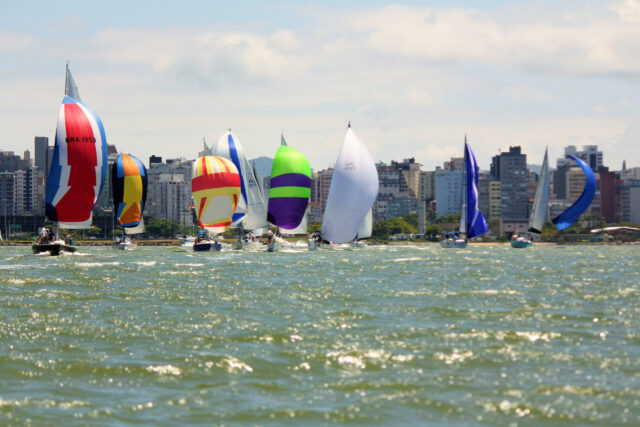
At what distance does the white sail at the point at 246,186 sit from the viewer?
268 feet

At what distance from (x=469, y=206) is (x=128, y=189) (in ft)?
110

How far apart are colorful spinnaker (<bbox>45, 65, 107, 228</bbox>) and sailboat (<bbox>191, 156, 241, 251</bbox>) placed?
56.0 feet

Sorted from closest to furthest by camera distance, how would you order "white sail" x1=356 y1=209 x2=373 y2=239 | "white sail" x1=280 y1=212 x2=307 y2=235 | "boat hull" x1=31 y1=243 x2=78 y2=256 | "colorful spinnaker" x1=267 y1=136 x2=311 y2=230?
"boat hull" x1=31 y1=243 x2=78 y2=256 → "colorful spinnaker" x1=267 y1=136 x2=311 y2=230 → "white sail" x1=280 y1=212 x2=307 y2=235 → "white sail" x1=356 y1=209 x2=373 y2=239

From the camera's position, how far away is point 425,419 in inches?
474

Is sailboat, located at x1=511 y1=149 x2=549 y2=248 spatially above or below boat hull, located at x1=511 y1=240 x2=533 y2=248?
above

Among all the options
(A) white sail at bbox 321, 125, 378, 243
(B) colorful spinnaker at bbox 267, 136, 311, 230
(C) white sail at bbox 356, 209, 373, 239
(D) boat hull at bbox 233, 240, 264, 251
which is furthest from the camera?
(C) white sail at bbox 356, 209, 373, 239

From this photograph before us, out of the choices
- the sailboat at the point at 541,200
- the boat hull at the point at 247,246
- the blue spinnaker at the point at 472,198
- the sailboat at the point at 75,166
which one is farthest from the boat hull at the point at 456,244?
the sailboat at the point at 75,166

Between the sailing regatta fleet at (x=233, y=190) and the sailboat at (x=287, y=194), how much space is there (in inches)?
3.3

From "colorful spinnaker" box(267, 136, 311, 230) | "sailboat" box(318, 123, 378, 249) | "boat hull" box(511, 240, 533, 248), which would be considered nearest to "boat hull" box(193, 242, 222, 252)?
"colorful spinnaker" box(267, 136, 311, 230)

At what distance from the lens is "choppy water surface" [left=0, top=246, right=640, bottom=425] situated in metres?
12.5

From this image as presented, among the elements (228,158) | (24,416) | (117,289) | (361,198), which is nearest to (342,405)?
(24,416)

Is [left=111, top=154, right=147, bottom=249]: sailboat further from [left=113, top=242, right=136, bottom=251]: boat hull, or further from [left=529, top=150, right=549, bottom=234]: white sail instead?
[left=529, top=150, right=549, bottom=234]: white sail

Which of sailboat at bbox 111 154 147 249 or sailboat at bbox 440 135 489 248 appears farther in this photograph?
sailboat at bbox 440 135 489 248

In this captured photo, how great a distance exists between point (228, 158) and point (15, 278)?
45.6 meters
